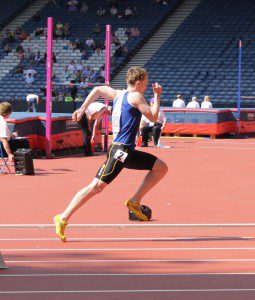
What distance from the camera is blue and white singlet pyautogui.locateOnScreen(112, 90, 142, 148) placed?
9.98m

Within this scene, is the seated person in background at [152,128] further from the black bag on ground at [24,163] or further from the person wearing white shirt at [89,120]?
the black bag on ground at [24,163]

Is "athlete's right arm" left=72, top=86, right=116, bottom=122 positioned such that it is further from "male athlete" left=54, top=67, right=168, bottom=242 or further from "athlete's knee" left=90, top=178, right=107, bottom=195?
"athlete's knee" left=90, top=178, right=107, bottom=195

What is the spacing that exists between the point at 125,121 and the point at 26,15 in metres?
40.9

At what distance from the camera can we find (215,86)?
134 ft

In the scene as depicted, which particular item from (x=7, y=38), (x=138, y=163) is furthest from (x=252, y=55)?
(x=138, y=163)

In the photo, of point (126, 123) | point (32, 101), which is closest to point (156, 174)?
point (126, 123)

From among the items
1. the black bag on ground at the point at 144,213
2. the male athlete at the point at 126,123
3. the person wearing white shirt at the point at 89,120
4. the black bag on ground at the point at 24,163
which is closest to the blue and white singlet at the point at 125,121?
the male athlete at the point at 126,123

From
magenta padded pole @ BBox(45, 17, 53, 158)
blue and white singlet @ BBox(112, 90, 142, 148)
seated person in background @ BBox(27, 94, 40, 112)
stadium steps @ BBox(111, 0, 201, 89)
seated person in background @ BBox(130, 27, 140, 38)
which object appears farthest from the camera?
seated person in background @ BBox(130, 27, 140, 38)

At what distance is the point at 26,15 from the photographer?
4997 cm

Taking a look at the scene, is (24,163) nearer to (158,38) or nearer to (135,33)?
(135,33)

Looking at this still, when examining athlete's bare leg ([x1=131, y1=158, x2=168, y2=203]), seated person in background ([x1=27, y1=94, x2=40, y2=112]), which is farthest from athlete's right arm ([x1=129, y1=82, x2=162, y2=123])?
seated person in background ([x1=27, y1=94, x2=40, y2=112])

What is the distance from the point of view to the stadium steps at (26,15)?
49125 millimetres

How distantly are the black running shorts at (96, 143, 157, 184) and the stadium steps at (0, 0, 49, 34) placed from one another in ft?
130

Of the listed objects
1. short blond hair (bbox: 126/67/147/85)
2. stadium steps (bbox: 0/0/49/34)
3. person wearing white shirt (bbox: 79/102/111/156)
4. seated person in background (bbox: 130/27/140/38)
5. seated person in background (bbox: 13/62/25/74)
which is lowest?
seated person in background (bbox: 13/62/25/74)
